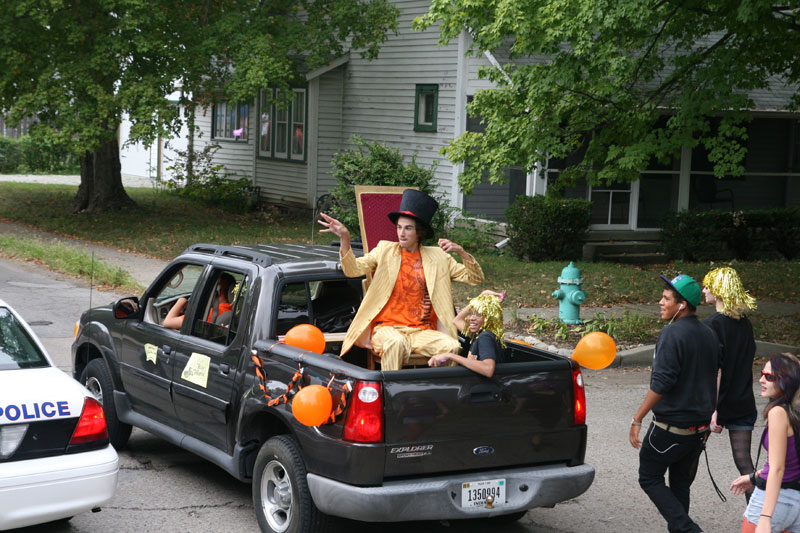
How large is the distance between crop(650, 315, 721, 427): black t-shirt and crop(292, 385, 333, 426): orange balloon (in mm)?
1799

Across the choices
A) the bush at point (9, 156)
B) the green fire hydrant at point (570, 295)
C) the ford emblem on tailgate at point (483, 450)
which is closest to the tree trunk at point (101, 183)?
the bush at point (9, 156)

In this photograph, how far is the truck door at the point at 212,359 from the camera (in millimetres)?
6008

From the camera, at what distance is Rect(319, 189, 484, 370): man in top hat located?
19.8 feet

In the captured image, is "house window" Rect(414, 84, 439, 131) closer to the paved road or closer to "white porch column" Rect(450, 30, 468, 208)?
"white porch column" Rect(450, 30, 468, 208)

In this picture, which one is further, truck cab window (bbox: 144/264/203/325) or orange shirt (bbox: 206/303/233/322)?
truck cab window (bbox: 144/264/203/325)

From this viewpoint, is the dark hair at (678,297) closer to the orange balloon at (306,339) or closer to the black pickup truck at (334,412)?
the black pickup truck at (334,412)

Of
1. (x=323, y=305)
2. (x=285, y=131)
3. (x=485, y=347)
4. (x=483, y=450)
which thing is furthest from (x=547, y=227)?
(x=483, y=450)

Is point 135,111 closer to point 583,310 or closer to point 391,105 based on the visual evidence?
point 391,105

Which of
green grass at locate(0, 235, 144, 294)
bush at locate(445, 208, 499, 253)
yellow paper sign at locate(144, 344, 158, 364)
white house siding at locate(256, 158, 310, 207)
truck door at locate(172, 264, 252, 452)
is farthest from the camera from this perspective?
white house siding at locate(256, 158, 310, 207)

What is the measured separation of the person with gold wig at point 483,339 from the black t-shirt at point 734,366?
128 cm

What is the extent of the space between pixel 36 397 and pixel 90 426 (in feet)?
1.08

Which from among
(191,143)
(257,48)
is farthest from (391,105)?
(191,143)

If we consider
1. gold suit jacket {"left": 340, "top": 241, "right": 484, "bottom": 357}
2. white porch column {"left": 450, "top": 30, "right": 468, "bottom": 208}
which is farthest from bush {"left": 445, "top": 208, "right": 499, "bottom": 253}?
gold suit jacket {"left": 340, "top": 241, "right": 484, "bottom": 357}

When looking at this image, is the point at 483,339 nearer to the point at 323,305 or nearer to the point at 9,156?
the point at 323,305
